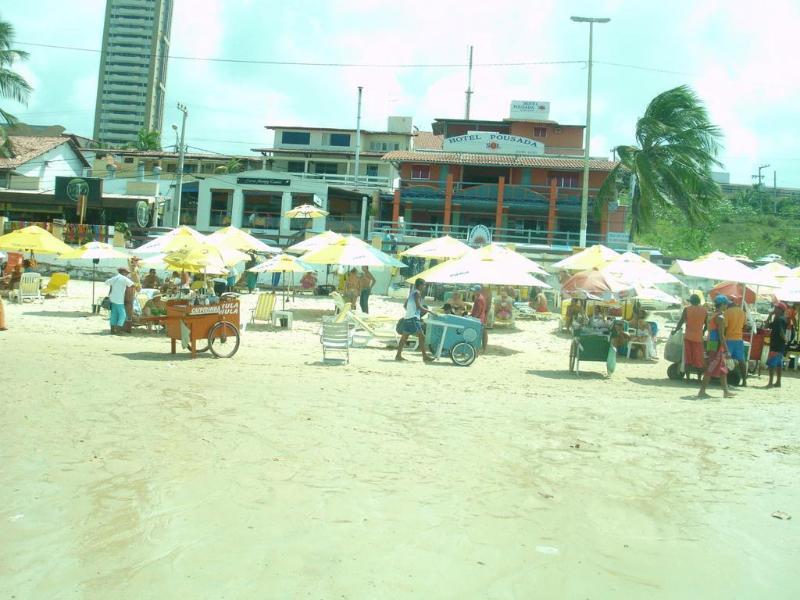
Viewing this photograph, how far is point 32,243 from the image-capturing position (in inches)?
805

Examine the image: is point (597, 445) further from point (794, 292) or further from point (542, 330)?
point (542, 330)

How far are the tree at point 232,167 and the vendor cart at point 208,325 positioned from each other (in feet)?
120

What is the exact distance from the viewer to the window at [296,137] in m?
55.7

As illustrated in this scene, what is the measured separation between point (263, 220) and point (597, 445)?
3669 centimetres

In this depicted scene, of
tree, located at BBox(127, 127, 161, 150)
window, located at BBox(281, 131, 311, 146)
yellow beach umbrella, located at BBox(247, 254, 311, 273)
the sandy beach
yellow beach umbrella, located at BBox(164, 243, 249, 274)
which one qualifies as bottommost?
the sandy beach

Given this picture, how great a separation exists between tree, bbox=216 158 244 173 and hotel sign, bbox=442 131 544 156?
13550 millimetres

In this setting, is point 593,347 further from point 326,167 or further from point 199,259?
point 326,167

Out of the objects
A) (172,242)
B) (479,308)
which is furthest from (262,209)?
(479,308)

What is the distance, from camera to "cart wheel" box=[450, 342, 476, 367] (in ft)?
46.4

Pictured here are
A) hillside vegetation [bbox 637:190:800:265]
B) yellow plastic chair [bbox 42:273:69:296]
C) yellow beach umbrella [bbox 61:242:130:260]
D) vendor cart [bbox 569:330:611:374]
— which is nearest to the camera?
vendor cart [bbox 569:330:611:374]

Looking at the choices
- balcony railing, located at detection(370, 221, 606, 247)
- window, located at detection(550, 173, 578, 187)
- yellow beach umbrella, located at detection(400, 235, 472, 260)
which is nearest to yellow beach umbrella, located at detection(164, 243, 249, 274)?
yellow beach umbrella, located at detection(400, 235, 472, 260)

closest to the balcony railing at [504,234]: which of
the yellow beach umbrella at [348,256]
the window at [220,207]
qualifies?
the window at [220,207]

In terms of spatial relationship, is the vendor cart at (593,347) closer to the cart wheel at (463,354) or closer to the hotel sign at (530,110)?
the cart wheel at (463,354)

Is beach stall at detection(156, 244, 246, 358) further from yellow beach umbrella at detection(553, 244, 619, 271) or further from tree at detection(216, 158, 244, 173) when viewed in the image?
tree at detection(216, 158, 244, 173)
